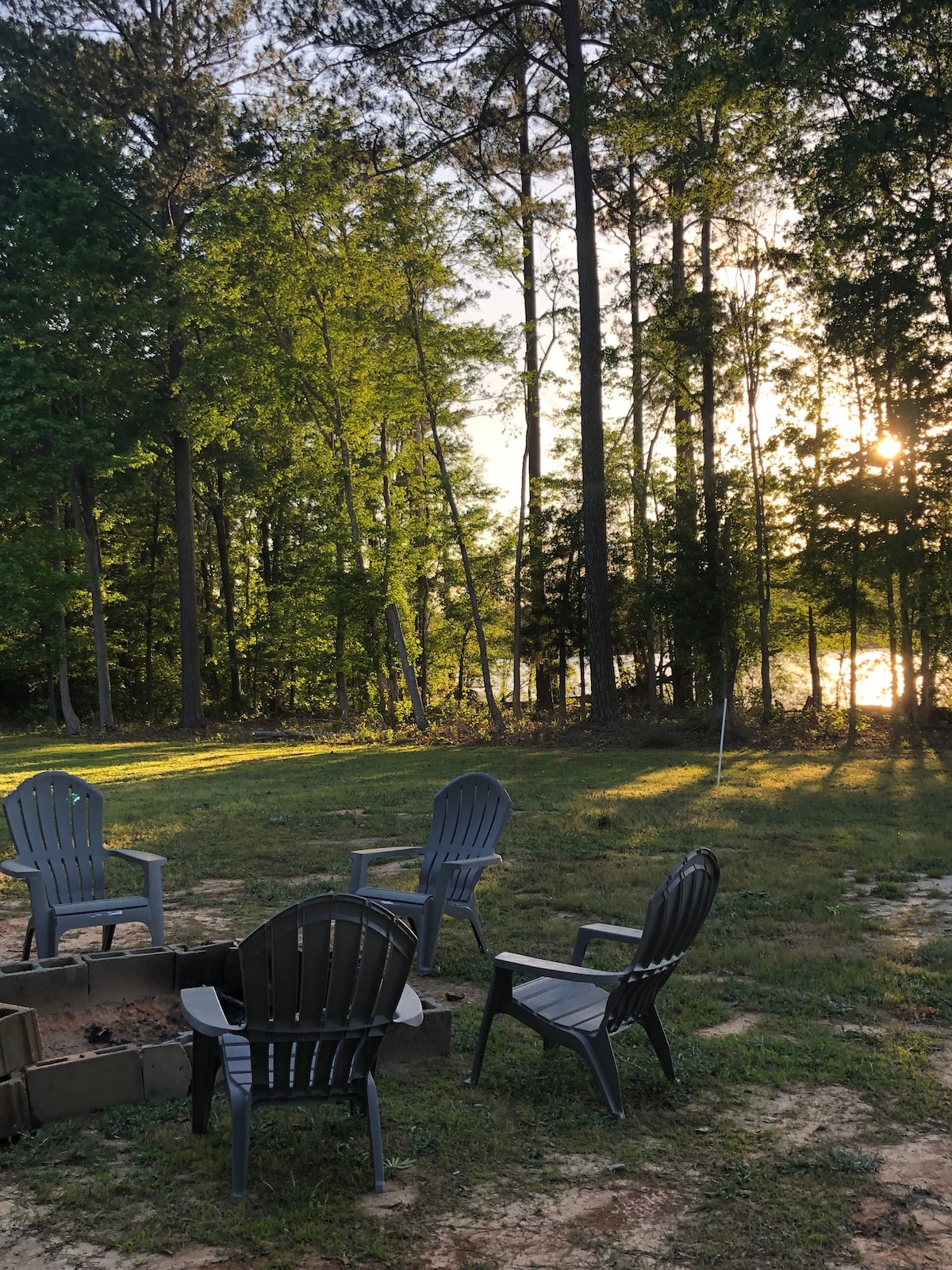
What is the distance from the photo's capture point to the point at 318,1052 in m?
3.37

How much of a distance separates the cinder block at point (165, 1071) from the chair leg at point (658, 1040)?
1739mm

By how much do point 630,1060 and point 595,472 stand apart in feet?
46.4

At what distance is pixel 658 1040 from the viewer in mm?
4102

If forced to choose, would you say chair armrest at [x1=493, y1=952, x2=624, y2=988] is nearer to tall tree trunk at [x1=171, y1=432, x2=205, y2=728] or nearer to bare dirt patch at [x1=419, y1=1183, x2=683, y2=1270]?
bare dirt patch at [x1=419, y1=1183, x2=683, y2=1270]

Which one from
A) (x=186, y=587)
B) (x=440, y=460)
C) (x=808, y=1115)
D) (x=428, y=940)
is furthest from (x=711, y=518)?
(x=808, y=1115)

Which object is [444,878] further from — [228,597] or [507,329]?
[228,597]

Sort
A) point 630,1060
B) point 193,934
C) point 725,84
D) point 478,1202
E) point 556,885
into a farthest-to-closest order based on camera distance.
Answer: point 725,84, point 556,885, point 193,934, point 630,1060, point 478,1202

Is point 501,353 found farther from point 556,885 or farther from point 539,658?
point 556,885

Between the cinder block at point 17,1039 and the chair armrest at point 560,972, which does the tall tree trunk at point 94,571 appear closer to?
the cinder block at point 17,1039

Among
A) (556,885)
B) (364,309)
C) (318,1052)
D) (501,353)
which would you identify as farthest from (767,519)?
(318,1052)

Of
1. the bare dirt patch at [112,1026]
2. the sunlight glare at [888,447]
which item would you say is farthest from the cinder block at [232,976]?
the sunlight glare at [888,447]

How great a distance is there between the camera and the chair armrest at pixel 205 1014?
3.33 m

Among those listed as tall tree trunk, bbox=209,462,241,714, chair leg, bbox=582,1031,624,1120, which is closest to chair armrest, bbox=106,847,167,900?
chair leg, bbox=582,1031,624,1120

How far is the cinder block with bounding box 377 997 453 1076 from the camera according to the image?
430 centimetres
